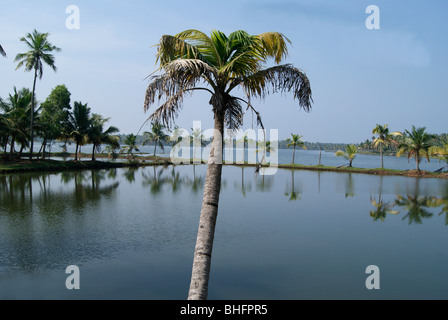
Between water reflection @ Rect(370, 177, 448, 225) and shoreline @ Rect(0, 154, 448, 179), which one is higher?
shoreline @ Rect(0, 154, 448, 179)

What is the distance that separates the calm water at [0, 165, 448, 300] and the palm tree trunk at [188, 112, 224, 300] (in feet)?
13.6

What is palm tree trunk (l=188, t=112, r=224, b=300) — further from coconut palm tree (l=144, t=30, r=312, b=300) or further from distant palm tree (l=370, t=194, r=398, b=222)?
distant palm tree (l=370, t=194, r=398, b=222)

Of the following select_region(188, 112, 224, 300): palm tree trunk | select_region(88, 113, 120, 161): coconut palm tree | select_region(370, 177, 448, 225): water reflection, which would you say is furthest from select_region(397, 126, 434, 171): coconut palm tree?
select_region(188, 112, 224, 300): palm tree trunk

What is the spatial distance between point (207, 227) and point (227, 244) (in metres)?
9.19

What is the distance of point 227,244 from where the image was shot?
52.6 feet

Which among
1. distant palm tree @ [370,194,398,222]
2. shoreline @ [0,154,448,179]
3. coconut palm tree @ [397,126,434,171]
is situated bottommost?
distant palm tree @ [370,194,398,222]

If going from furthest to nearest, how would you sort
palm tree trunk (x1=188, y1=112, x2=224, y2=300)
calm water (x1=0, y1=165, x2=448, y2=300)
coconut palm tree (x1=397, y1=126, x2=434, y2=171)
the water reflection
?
coconut palm tree (x1=397, y1=126, x2=434, y2=171) < the water reflection < calm water (x1=0, y1=165, x2=448, y2=300) < palm tree trunk (x1=188, y1=112, x2=224, y2=300)

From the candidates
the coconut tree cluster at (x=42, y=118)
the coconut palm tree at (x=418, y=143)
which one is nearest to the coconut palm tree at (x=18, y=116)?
the coconut tree cluster at (x=42, y=118)

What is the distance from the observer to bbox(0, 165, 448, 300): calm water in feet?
37.1

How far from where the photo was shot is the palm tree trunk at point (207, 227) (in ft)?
22.4

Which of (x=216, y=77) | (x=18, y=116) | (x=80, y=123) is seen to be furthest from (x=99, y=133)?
(x=216, y=77)

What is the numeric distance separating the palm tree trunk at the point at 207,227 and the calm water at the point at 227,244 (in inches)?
163

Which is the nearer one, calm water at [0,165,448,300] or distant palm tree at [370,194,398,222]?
calm water at [0,165,448,300]

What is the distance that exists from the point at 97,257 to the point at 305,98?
9.98m
